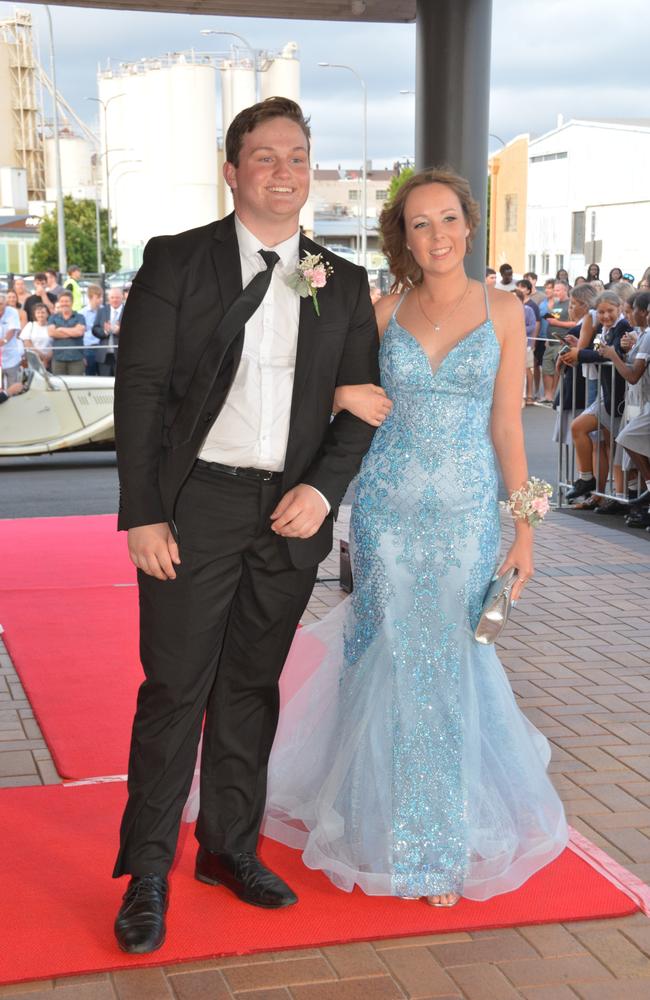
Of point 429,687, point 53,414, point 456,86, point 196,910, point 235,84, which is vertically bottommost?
point 196,910

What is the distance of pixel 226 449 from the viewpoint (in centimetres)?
344

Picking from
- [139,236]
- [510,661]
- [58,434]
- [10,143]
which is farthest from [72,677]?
[10,143]

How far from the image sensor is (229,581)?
3.54 meters

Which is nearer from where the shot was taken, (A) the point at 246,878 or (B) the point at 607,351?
(A) the point at 246,878

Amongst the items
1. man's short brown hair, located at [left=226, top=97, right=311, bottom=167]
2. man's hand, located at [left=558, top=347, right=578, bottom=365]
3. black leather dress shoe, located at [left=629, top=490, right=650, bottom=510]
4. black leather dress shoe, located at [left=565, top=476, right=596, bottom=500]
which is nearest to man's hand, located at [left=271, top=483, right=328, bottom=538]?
man's short brown hair, located at [left=226, top=97, right=311, bottom=167]

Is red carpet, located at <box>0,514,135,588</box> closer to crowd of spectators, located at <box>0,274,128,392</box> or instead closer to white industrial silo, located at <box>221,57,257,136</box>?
crowd of spectators, located at <box>0,274,128,392</box>

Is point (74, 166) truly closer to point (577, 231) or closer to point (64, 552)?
point (577, 231)

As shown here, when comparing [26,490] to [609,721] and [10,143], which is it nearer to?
[609,721]

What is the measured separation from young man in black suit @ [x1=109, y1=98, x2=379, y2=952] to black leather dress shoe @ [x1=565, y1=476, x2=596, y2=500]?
816cm

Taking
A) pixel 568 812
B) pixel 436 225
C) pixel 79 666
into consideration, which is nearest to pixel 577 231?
pixel 79 666

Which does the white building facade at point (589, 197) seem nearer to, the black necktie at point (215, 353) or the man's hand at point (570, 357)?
the man's hand at point (570, 357)

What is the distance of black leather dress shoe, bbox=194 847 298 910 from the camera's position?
3.65 metres

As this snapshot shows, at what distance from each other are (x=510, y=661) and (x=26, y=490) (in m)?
7.70

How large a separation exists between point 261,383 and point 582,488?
854 centimetres
